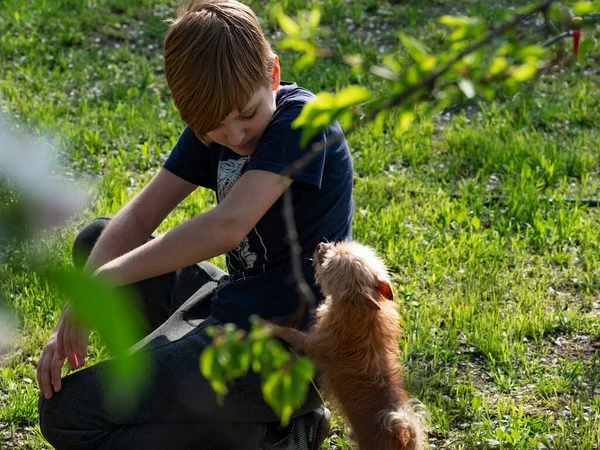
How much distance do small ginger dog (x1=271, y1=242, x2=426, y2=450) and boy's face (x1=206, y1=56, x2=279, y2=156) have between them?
1.30 feet

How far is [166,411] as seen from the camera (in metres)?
2.41

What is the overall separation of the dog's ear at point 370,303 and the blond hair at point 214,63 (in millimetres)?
650

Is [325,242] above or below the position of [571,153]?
above

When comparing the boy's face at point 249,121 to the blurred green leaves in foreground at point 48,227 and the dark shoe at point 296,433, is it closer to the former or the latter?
the dark shoe at point 296,433

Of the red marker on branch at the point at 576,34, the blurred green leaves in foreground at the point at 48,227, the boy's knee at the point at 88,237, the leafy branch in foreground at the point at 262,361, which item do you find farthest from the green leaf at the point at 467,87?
the boy's knee at the point at 88,237

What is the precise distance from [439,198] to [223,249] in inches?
87.5

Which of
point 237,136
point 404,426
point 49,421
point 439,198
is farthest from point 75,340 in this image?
point 439,198

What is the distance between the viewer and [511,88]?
1240 mm

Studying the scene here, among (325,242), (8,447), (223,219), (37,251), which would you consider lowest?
(8,447)

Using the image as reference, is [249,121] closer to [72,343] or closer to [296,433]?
[72,343]

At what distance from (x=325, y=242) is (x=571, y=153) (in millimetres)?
2510

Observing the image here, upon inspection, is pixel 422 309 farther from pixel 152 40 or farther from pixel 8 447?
pixel 152 40

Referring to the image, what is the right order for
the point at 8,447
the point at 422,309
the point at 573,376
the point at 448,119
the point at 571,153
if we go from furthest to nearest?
the point at 448,119 → the point at 571,153 → the point at 422,309 → the point at 573,376 → the point at 8,447

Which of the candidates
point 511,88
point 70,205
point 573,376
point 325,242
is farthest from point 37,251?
point 573,376
